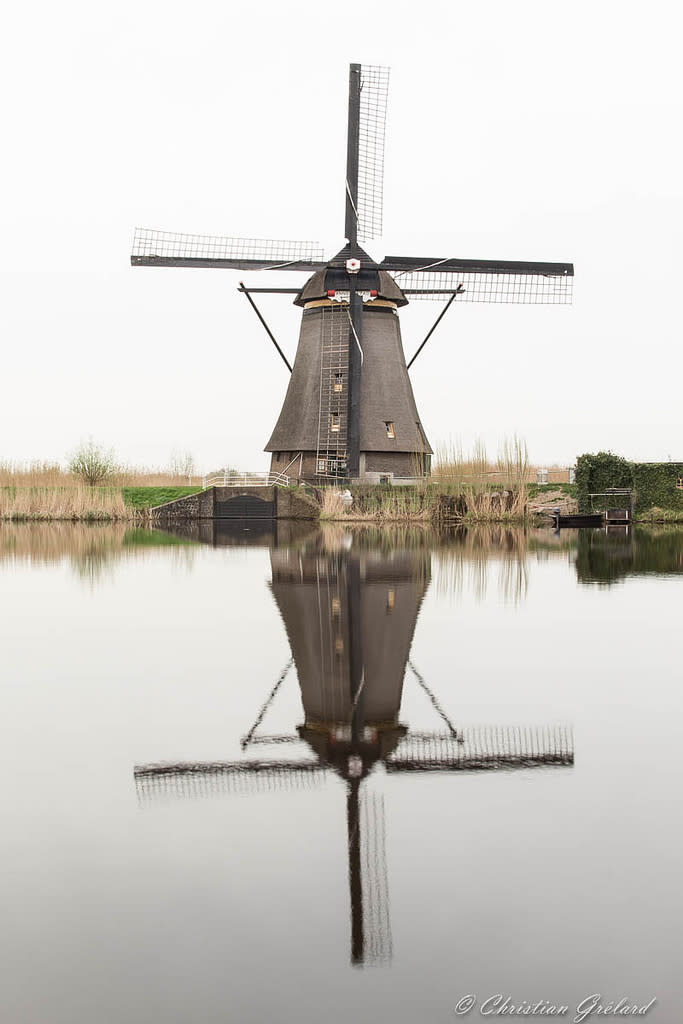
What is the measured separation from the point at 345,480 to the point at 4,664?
19115mm

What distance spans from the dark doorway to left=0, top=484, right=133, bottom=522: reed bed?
2.88m

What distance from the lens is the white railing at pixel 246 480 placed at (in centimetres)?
2744

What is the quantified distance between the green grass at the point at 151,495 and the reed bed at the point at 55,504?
1.94m

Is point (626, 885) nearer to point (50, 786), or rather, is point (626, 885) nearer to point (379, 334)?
point (50, 786)

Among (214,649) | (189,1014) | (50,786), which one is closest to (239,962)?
(189,1014)

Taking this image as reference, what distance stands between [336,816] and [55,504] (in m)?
25.3

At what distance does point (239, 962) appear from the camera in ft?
8.61

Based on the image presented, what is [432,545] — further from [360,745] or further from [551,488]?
[360,745]

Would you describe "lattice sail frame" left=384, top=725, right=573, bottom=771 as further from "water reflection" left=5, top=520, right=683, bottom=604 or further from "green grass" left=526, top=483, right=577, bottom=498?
"green grass" left=526, top=483, right=577, bottom=498

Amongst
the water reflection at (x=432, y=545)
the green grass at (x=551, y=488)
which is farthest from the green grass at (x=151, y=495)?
the green grass at (x=551, y=488)

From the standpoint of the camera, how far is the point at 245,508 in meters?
27.7

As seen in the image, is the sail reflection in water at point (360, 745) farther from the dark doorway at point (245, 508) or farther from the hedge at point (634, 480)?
the dark doorway at point (245, 508)

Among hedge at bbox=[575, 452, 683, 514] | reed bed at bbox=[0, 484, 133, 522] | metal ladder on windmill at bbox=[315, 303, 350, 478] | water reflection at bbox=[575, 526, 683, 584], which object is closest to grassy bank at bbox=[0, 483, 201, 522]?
reed bed at bbox=[0, 484, 133, 522]

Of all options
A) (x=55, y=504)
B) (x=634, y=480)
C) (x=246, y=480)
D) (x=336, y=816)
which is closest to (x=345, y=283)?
(x=246, y=480)
